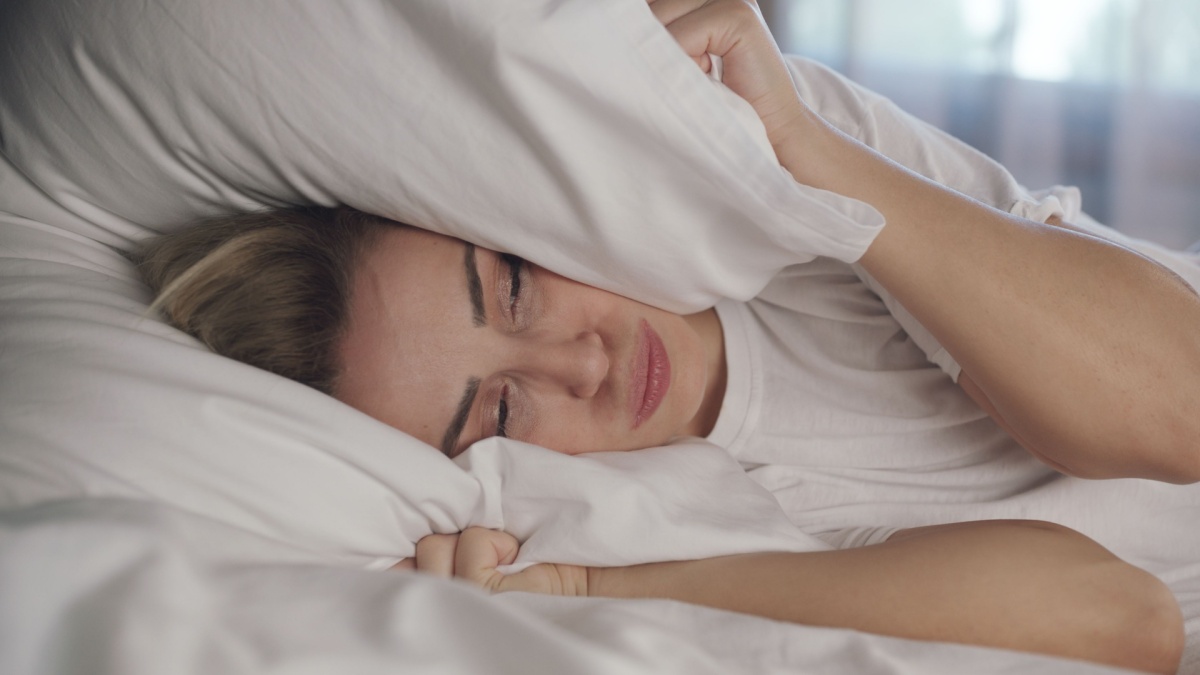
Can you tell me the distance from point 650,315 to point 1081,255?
46cm

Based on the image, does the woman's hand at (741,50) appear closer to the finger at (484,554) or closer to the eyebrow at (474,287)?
the eyebrow at (474,287)

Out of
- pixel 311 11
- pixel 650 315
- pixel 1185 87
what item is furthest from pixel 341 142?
pixel 1185 87

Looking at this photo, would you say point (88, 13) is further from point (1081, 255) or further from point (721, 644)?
point (1081, 255)

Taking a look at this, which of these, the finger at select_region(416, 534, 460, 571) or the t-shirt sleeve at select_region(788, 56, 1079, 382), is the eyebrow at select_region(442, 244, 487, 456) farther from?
the t-shirt sleeve at select_region(788, 56, 1079, 382)

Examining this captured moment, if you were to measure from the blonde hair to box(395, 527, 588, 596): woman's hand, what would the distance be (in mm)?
196

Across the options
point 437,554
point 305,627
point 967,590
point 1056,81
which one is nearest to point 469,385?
point 437,554

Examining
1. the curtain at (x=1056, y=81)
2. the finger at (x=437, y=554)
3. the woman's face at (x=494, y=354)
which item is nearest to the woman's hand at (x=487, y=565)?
the finger at (x=437, y=554)

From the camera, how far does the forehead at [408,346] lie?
90cm

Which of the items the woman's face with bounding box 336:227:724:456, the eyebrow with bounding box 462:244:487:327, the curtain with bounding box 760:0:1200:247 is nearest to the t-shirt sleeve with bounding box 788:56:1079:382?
the woman's face with bounding box 336:227:724:456

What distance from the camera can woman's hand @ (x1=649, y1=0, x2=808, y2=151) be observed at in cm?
88

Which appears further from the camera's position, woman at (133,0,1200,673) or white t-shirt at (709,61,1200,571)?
white t-shirt at (709,61,1200,571)

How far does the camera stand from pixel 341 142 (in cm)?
86

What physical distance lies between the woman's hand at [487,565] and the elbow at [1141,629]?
455 millimetres

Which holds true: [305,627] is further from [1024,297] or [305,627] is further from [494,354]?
[1024,297]
